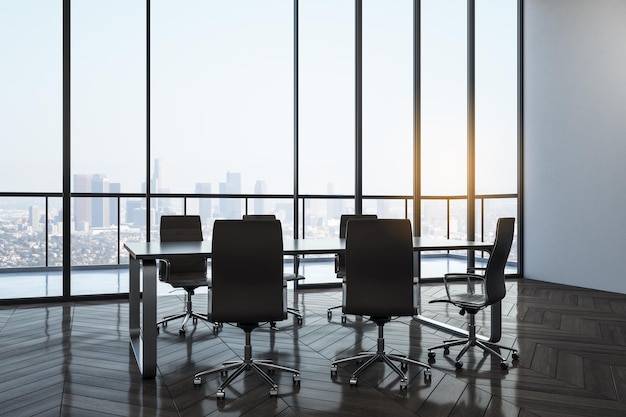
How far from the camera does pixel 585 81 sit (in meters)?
6.36

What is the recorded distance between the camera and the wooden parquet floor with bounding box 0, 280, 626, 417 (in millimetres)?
2643

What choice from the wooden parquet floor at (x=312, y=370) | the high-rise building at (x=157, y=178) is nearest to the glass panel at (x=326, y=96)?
the high-rise building at (x=157, y=178)

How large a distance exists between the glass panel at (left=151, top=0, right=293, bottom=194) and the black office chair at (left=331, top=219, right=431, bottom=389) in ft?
10.9

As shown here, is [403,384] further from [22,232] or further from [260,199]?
[22,232]

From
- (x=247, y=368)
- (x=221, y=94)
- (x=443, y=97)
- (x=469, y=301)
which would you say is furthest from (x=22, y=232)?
(x=443, y=97)

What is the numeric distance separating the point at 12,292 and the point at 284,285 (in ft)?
12.5

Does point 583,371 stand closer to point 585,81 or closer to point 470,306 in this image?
point 470,306

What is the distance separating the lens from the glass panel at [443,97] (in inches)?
271

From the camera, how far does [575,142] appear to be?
256 inches

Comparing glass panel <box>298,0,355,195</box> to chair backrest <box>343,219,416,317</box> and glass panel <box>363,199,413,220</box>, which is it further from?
chair backrest <box>343,219,416,317</box>

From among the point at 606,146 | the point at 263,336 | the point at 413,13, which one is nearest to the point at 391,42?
the point at 413,13

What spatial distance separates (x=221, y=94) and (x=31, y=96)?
1.96m

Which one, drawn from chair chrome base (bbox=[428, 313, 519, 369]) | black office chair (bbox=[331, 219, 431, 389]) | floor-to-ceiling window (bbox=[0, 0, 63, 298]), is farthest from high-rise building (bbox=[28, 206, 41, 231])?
chair chrome base (bbox=[428, 313, 519, 369])

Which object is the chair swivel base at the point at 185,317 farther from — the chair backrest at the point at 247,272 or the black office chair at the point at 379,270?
the black office chair at the point at 379,270
